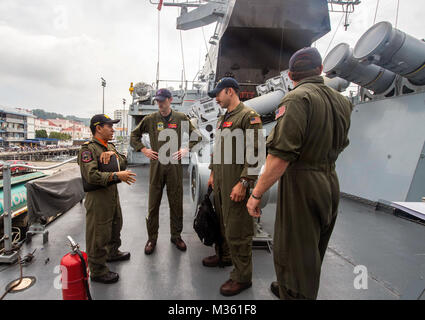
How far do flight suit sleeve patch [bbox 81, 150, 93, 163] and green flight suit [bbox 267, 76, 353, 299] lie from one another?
139cm

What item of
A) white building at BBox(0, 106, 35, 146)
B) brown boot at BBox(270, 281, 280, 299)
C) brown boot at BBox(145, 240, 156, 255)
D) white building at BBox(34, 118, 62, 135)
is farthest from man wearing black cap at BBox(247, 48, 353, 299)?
white building at BBox(34, 118, 62, 135)

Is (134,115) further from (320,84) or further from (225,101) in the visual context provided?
(320,84)

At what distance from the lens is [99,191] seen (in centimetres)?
179

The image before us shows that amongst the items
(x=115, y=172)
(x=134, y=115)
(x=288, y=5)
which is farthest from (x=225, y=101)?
(x=134, y=115)

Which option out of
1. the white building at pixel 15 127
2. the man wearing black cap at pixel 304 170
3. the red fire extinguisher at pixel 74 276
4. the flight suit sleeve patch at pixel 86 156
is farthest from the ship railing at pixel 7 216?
the white building at pixel 15 127

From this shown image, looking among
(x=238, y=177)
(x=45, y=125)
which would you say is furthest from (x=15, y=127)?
(x=238, y=177)

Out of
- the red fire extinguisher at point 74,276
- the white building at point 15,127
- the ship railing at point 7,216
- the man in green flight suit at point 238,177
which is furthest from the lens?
the white building at point 15,127

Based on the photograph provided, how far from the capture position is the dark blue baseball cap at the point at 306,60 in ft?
4.07

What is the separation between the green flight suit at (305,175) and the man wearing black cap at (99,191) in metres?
1.25

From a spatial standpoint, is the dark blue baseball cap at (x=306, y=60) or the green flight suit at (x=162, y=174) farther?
the green flight suit at (x=162, y=174)

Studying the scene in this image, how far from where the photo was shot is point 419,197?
3367 mm

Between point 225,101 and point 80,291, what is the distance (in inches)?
66.2

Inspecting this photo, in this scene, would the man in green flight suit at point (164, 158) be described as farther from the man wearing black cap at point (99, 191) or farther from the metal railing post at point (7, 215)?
the metal railing post at point (7, 215)
